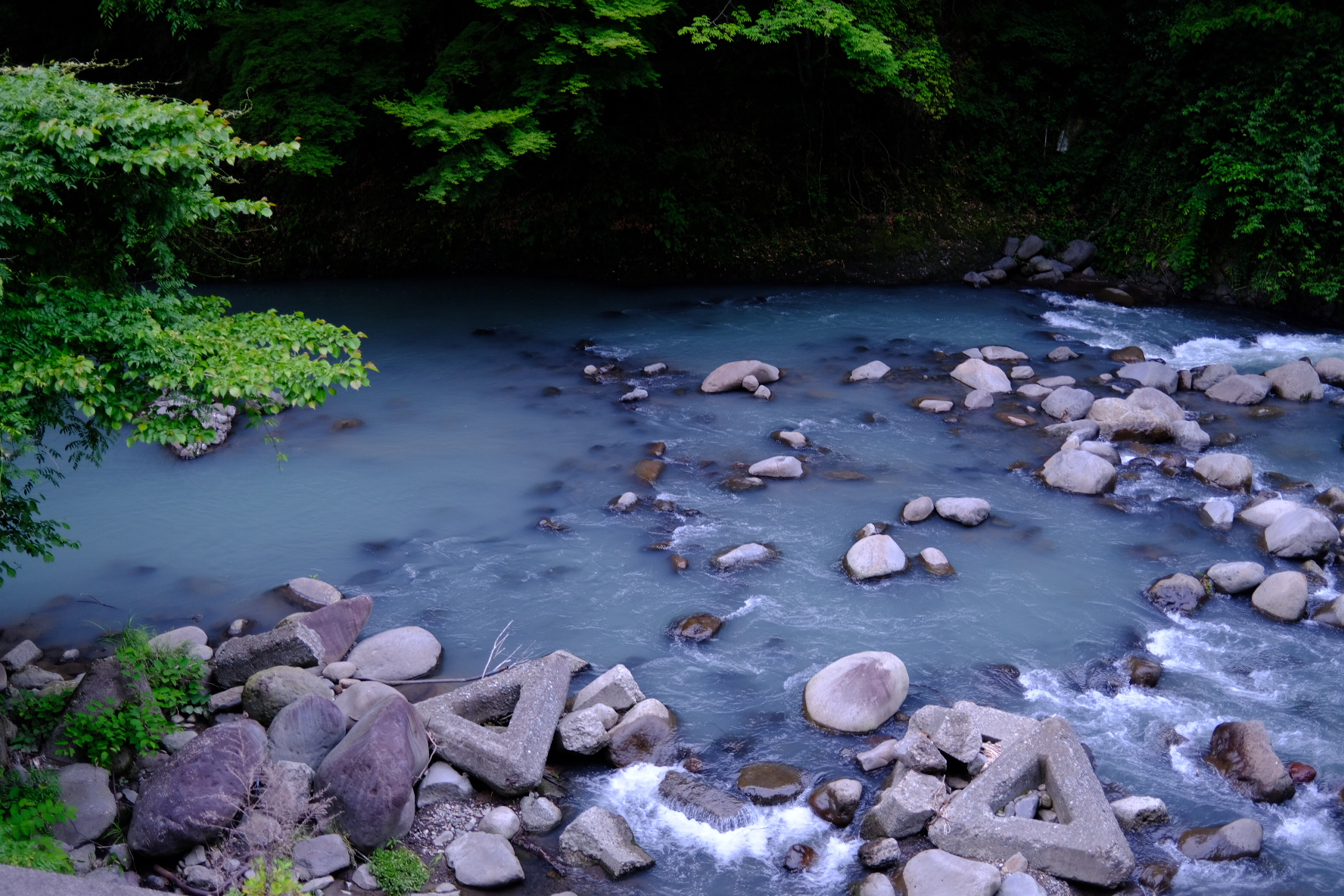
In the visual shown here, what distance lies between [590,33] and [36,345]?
1008cm

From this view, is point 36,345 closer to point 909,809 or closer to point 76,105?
point 76,105

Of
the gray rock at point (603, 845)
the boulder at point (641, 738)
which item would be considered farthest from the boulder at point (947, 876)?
the boulder at point (641, 738)

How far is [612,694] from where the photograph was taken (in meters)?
6.88

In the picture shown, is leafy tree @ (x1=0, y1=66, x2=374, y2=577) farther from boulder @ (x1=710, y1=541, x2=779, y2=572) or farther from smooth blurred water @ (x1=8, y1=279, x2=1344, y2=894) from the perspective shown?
boulder @ (x1=710, y1=541, x2=779, y2=572)

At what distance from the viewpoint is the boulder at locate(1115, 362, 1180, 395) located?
12.7 meters

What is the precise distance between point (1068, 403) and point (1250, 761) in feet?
20.7

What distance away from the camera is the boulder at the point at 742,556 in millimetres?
8773

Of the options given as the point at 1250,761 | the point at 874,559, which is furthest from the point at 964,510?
the point at 1250,761

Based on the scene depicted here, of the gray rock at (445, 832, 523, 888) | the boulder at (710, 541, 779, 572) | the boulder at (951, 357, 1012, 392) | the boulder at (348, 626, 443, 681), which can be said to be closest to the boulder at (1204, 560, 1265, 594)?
the boulder at (710, 541, 779, 572)

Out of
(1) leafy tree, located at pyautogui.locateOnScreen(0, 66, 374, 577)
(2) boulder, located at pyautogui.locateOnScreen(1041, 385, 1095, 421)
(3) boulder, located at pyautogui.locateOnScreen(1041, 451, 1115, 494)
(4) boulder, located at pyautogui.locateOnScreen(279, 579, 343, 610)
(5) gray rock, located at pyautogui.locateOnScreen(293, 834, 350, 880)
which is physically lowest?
(5) gray rock, located at pyautogui.locateOnScreen(293, 834, 350, 880)

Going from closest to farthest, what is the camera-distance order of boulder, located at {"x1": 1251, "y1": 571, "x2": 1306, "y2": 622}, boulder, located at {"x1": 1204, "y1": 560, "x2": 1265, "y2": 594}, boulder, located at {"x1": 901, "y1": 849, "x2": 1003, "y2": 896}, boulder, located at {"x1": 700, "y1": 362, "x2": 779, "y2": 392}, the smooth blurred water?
boulder, located at {"x1": 901, "y1": 849, "x2": 1003, "y2": 896}
the smooth blurred water
boulder, located at {"x1": 1251, "y1": 571, "x2": 1306, "y2": 622}
boulder, located at {"x1": 1204, "y1": 560, "x2": 1265, "y2": 594}
boulder, located at {"x1": 700, "y1": 362, "x2": 779, "y2": 392}

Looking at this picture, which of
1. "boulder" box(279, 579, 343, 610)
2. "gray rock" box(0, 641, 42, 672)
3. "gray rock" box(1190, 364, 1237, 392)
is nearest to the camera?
"gray rock" box(0, 641, 42, 672)

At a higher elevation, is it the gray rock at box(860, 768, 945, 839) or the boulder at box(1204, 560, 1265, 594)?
the boulder at box(1204, 560, 1265, 594)

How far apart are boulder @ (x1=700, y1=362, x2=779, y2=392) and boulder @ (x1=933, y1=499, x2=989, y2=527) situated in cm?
408
